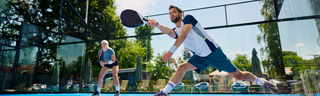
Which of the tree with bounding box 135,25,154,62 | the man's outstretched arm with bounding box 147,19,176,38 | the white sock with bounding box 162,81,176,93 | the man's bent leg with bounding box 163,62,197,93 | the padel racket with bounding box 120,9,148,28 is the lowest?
the white sock with bounding box 162,81,176,93

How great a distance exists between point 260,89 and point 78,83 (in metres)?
8.62

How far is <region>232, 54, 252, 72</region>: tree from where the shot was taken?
8016mm

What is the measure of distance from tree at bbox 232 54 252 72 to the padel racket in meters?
6.57

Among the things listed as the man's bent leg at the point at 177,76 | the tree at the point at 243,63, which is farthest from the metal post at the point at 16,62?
the tree at the point at 243,63

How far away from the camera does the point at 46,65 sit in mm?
9203

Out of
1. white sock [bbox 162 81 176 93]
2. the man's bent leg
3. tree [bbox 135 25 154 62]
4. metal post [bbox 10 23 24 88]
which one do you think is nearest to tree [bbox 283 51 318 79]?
the man's bent leg

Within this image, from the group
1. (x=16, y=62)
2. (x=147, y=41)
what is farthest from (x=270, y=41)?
(x=16, y=62)

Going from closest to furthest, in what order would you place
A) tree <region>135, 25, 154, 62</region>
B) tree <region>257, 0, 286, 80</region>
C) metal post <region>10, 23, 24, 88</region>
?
metal post <region>10, 23, 24, 88</region> < tree <region>257, 0, 286, 80</region> < tree <region>135, 25, 154, 62</region>

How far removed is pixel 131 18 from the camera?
8.98 feet

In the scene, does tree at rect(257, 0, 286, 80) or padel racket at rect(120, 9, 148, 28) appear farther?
tree at rect(257, 0, 286, 80)

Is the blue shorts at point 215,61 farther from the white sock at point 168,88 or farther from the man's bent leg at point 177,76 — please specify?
the white sock at point 168,88

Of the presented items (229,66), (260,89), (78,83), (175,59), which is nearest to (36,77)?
(78,83)

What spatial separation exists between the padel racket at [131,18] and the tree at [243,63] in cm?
657

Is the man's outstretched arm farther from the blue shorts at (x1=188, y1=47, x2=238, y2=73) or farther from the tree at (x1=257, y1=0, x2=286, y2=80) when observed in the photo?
the tree at (x1=257, y1=0, x2=286, y2=80)
